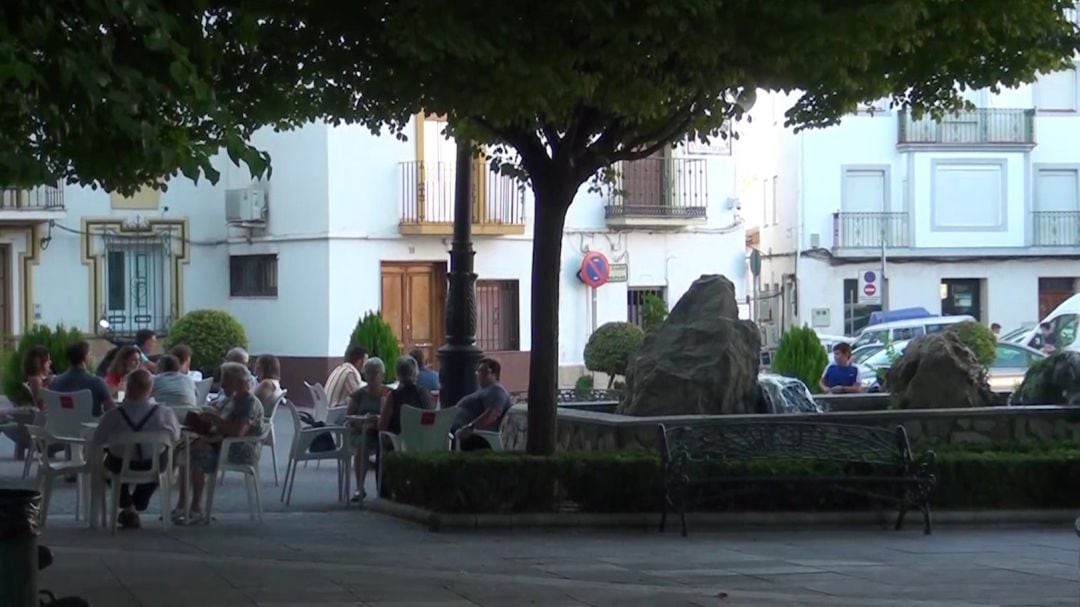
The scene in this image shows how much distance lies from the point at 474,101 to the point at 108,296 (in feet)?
81.8

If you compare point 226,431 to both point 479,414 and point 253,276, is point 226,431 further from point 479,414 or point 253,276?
point 253,276

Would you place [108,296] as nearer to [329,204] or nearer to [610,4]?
[329,204]

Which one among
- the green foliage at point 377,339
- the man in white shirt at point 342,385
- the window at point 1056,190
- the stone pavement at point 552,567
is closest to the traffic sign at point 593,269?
the green foliage at point 377,339

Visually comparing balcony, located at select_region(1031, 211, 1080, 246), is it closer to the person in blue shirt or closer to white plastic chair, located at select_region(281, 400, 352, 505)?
the person in blue shirt

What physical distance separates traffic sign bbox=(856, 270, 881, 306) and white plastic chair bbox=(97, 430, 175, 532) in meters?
30.4

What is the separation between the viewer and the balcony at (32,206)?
110ft

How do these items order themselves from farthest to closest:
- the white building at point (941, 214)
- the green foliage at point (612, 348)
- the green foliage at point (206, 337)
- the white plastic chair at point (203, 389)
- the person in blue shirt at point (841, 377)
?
the white building at point (941, 214) → the green foliage at point (206, 337) → the green foliage at point (612, 348) → the person in blue shirt at point (841, 377) → the white plastic chair at point (203, 389)

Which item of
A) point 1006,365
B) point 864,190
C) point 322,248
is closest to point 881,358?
point 1006,365

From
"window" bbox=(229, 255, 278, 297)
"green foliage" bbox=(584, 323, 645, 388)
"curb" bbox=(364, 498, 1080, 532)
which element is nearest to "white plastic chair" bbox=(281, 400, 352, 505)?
"curb" bbox=(364, 498, 1080, 532)

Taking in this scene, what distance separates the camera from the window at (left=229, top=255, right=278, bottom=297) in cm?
3516

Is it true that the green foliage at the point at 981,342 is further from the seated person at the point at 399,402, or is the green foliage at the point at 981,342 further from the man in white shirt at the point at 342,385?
the seated person at the point at 399,402

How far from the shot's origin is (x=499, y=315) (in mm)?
35500

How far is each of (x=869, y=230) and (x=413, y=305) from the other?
16.1 m

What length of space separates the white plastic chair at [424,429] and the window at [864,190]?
107 feet
